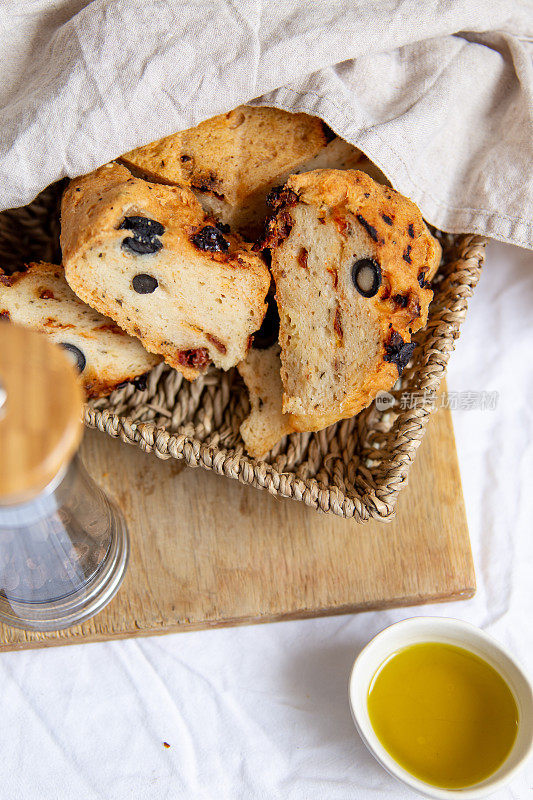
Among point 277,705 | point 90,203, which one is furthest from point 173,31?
point 277,705

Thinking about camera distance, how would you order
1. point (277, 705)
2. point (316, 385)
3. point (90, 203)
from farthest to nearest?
point (277, 705), point (316, 385), point (90, 203)

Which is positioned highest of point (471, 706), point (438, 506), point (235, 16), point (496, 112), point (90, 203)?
point (235, 16)

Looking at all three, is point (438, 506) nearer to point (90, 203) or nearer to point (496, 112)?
point (496, 112)

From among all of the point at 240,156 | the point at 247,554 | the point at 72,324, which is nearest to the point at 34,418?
the point at 72,324

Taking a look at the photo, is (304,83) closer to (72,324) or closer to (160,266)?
(160,266)

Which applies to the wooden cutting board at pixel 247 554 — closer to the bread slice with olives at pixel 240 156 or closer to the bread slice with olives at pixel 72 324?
the bread slice with olives at pixel 72 324

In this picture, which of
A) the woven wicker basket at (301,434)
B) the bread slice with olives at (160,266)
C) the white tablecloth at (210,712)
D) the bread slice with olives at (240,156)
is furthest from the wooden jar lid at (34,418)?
the white tablecloth at (210,712)

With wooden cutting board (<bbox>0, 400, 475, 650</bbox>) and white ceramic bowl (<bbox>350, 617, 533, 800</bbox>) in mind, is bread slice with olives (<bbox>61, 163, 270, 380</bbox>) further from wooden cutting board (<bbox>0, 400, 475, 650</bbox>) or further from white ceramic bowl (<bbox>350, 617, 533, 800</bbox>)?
white ceramic bowl (<bbox>350, 617, 533, 800</bbox>)
